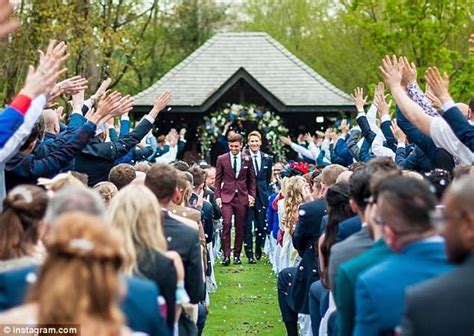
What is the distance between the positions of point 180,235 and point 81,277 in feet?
11.5

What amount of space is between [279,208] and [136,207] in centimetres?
1076

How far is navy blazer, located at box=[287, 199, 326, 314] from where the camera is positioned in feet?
35.9

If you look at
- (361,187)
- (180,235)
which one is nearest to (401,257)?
(361,187)

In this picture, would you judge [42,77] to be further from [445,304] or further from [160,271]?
[445,304]

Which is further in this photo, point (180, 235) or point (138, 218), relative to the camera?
point (180, 235)

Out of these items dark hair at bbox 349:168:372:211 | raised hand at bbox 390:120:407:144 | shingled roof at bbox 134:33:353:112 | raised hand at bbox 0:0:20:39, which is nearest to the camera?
dark hair at bbox 349:168:372:211

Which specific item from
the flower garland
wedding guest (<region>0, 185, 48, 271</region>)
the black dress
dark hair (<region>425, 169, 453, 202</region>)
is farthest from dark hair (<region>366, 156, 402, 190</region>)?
the flower garland

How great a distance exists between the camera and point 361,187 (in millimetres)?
7547

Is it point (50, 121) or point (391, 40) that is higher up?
point (391, 40)

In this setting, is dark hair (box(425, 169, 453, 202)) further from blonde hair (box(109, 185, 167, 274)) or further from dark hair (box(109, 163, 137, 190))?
dark hair (box(109, 163, 137, 190))

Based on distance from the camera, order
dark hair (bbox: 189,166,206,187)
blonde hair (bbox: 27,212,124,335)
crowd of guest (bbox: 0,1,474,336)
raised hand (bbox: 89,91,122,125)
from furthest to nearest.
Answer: dark hair (bbox: 189,166,206,187), raised hand (bbox: 89,91,122,125), crowd of guest (bbox: 0,1,474,336), blonde hair (bbox: 27,212,124,335)

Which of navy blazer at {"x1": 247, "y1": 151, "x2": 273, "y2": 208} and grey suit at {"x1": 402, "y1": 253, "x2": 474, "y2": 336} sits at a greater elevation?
grey suit at {"x1": 402, "y1": 253, "x2": 474, "y2": 336}

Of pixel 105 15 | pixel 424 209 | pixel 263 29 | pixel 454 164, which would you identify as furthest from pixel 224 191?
pixel 263 29

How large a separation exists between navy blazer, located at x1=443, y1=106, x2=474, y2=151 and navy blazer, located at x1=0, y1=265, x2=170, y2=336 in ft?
13.7
